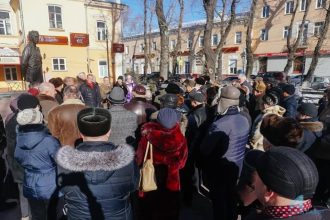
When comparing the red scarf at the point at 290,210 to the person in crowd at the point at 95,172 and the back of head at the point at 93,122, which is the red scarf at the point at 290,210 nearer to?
the person in crowd at the point at 95,172

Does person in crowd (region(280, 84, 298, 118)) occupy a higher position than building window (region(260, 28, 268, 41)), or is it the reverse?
building window (region(260, 28, 268, 41))

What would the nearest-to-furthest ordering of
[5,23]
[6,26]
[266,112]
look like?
1. [266,112]
2. [5,23]
3. [6,26]

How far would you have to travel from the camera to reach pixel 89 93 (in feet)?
22.9

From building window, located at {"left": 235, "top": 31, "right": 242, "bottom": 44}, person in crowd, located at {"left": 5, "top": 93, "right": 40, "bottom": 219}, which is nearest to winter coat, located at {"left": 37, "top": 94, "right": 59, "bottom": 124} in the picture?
person in crowd, located at {"left": 5, "top": 93, "right": 40, "bottom": 219}

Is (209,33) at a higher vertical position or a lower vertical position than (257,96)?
higher

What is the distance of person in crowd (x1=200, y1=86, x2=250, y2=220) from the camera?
3.07m

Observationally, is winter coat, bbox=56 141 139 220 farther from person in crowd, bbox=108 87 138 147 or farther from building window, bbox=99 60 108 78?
building window, bbox=99 60 108 78

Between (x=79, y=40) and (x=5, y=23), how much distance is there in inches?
244

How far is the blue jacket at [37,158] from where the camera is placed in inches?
106

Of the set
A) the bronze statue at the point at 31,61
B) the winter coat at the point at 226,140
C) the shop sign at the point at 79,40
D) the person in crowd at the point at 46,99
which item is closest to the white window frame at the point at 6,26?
the shop sign at the point at 79,40

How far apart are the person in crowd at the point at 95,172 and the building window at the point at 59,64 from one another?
24767mm

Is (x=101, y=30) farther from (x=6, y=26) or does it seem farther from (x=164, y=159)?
(x=164, y=159)

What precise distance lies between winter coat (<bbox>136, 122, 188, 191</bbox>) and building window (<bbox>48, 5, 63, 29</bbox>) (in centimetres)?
2445

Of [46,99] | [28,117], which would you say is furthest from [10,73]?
[28,117]
